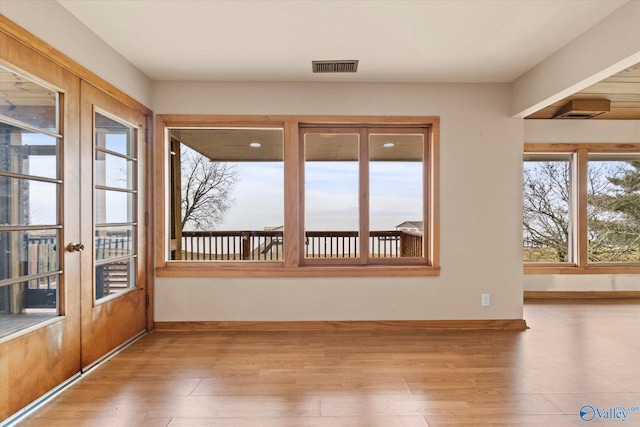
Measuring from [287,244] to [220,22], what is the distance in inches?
82.3

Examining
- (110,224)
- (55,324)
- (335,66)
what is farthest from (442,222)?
(55,324)

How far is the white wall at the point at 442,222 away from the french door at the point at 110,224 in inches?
14.8

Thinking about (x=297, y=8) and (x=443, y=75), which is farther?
(x=443, y=75)

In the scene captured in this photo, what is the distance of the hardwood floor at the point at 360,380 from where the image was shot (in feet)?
7.02

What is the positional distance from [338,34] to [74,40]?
1885 mm

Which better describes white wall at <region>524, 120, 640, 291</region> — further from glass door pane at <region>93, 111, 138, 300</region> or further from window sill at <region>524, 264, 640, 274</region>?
glass door pane at <region>93, 111, 138, 300</region>

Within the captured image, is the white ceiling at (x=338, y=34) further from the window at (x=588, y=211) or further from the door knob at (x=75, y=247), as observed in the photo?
the window at (x=588, y=211)

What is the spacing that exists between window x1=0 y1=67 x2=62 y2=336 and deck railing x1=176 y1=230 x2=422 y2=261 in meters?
1.64

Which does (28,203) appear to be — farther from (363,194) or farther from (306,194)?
(363,194)

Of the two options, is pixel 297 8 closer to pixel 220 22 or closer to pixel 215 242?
pixel 220 22

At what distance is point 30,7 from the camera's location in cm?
215

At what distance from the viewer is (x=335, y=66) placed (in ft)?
11.0

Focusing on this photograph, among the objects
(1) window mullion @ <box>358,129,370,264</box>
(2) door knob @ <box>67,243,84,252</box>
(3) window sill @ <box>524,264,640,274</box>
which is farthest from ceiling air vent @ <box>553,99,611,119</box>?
(2) door knob @ <box>67,243,84,252</box>

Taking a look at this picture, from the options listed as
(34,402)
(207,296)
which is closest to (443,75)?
(207,296)
